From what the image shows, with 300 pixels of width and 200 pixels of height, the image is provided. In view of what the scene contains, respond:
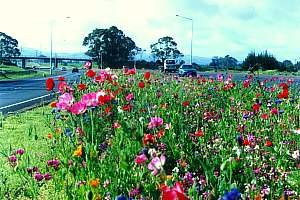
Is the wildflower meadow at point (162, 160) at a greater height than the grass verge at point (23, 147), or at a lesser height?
greater

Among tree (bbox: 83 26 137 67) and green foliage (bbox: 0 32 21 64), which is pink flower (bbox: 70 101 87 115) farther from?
green foliage (bbox: 0 32 21 64)

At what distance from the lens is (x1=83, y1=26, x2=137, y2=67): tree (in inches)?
3804

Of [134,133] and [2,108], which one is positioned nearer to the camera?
[134,133]

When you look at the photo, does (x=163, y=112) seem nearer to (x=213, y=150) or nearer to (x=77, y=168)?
(x=213, y=150)

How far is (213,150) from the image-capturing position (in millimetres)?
4434

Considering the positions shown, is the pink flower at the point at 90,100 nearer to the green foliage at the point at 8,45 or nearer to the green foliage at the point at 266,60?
the green foliage at the point at 266,60

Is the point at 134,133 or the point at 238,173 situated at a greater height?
the point at 134,133

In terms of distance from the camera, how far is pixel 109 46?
97375 mm

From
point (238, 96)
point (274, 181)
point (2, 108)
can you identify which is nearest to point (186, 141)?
point (274, 181)

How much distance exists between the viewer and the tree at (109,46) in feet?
317

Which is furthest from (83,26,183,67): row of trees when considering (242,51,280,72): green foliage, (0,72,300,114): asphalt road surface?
(0,72,300,114): asphalt road surface

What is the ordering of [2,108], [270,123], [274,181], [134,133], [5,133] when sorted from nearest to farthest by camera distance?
[274,181], [134,133], [270,123], [5,133], [2,108]

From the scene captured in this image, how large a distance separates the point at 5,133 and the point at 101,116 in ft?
10.9

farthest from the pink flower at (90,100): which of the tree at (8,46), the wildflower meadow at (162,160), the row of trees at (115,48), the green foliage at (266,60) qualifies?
the tree at (8,46)
